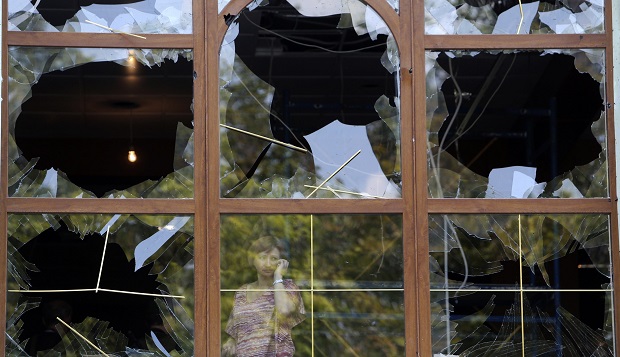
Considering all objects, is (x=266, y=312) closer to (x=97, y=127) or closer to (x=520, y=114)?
(x=97, y=127)

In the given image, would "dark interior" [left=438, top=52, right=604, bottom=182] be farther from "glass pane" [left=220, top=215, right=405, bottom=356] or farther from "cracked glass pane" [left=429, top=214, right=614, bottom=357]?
"glass pane" [left=220, top=215, right=405, bottom=356]

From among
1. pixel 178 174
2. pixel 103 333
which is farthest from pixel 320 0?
pixel 103 333

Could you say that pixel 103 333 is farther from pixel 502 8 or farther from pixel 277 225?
pixel 502 8

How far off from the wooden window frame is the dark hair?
154 millimetres

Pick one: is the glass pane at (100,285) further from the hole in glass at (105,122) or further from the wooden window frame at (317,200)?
the hole in glass at (105,122)

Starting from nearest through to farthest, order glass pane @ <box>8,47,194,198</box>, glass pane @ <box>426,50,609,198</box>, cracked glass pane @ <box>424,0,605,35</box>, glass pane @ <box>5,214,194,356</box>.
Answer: glass pane @ <box>5,214,194,356</box> < glass pane @ <box>8,47,194,198</box> < glass pane @ <box>426,50,609,198</box> < cracked glass pane @ <box>424,0,605,35</box>

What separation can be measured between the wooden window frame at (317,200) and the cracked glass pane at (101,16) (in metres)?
0.05

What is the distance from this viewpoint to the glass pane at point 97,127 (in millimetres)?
5844

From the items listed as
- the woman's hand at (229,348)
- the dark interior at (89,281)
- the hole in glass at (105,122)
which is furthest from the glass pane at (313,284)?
the hole in glass at (105,122)

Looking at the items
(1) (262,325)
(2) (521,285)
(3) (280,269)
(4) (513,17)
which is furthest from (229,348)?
(4) (513,17)

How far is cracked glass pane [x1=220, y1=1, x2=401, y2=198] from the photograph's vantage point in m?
5.94

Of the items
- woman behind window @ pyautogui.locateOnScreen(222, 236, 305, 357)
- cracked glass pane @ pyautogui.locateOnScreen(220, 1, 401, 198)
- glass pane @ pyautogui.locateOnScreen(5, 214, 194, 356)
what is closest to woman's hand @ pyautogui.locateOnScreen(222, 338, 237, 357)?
woman behind window @ pyautogui.locateOnScreen(222, 236, 305, 357)

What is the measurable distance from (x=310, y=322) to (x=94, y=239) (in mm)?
1263

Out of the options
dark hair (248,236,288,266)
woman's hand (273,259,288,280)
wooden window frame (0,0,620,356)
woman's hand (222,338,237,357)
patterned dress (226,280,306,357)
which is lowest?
woman's hand (222,338,237,357)
